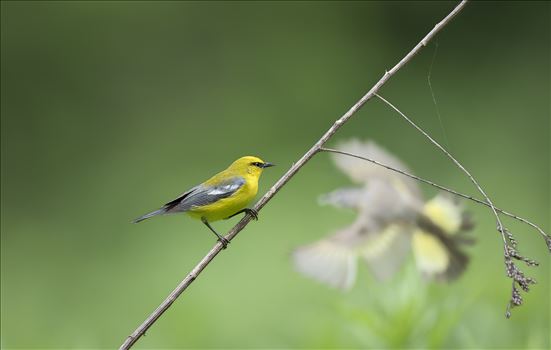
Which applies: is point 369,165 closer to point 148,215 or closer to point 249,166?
point 249,166

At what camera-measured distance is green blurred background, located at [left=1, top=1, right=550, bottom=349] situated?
3.14 m

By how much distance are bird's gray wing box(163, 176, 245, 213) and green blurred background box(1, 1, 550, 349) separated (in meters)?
1.17

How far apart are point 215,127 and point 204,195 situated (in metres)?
2.39

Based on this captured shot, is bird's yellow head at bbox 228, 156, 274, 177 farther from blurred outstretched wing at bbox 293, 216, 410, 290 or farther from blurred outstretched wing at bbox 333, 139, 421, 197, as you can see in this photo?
blurred outstretched wing at bbox 333, 139, 421, 197

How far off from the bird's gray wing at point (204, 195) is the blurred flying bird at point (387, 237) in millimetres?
398

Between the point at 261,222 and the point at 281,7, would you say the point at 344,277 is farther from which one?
the point at 281,7

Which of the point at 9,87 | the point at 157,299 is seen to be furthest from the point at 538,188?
the point at 9,87

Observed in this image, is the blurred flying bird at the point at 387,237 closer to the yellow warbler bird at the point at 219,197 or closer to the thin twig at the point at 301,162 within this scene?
the yellow warbler bird at the point at 219,197

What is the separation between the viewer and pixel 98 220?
3.59 m

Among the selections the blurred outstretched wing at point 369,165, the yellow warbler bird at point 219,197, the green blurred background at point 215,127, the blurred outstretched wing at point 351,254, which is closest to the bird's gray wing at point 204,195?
the yellow warbler bird at point 219,197

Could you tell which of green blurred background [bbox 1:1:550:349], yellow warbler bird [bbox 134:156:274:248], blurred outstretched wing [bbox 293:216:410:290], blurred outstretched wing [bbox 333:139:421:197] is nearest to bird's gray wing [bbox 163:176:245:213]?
yellow warbler bird [bbox 134:156:274:248]

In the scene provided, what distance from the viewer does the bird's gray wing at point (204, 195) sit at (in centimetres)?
155

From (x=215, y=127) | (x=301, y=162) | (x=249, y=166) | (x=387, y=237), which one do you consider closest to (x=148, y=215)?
(x=249, y=166)

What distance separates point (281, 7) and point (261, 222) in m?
1.35
